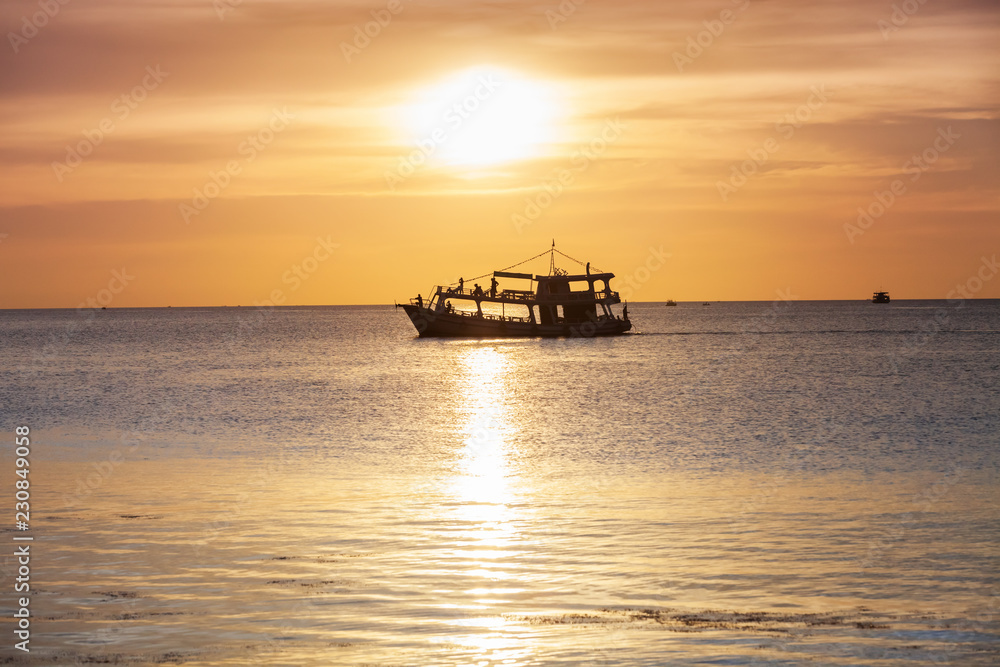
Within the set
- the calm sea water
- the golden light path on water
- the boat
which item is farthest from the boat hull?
the calm sea water

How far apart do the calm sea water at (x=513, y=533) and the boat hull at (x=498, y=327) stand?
72.1 metres

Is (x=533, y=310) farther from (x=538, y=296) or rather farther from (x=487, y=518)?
(x=487, y=518)

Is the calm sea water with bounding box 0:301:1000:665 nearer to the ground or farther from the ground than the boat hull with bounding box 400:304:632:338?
nearer to the ground

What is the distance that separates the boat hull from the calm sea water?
236 feet

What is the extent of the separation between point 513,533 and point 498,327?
103811mm

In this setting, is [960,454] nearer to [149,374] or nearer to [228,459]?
[228,459]

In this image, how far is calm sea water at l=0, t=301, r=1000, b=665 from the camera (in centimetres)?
1293

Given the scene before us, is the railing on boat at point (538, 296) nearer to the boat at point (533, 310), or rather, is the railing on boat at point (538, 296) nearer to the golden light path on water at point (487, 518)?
the boat at point (533, 310)

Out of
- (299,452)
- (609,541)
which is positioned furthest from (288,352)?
(609,541)

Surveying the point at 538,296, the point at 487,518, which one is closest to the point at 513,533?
the point at 487,518

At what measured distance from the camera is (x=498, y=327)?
404 feet

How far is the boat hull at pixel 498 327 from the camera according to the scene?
4823 inches

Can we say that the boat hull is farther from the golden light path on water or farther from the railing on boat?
the golden light path on water

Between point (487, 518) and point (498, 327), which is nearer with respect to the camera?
point (487, 518)
